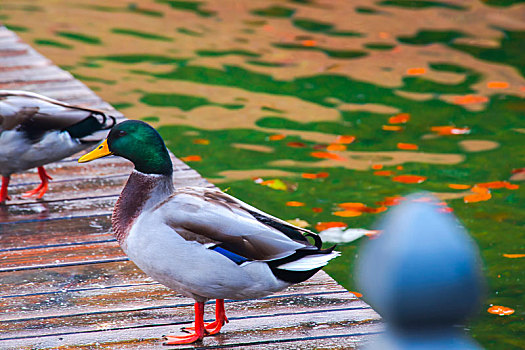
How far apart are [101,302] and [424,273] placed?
2642 mm

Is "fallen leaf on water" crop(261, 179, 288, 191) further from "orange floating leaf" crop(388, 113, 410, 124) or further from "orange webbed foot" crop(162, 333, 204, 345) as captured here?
"orange webbed foot" crop(162, 333, 204, 345)

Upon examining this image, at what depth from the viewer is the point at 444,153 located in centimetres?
615

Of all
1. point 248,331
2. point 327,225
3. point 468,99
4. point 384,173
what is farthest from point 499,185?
point 248,331

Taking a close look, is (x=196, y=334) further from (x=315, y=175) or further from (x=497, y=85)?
(x=497, y=85)

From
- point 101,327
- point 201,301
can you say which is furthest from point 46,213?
point 201,301

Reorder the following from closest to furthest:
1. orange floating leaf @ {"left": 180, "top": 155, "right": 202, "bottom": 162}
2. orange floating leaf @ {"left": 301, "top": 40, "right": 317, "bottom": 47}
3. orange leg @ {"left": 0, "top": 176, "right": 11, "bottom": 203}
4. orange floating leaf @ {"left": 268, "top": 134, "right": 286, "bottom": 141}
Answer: orange leg @ {"left": 0, "top": 176, "right": 11, "bottom": 203}
orange floating leaf @ {"left": 180, "top": 155, "right": 202, "bottom": 162}
orange floating leaf @ {"left": 268, "top": 134, "right": 286, "bottom": 141}
orange floating leaf @ {"left": 301, "top": 40, "right": 317, "bottom": 47}

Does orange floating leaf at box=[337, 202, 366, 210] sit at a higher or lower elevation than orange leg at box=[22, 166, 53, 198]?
lower

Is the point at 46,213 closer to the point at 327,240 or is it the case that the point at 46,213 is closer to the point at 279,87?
the point at 327,240

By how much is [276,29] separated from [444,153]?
4324 millimetres

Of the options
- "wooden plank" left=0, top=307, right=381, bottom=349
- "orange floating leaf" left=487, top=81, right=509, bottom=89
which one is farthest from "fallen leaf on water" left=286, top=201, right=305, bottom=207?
"orange floating leaf" left=487, top=81, right=509, bottom=89

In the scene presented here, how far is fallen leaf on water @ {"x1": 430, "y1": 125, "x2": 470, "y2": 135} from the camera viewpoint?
659 centimetres

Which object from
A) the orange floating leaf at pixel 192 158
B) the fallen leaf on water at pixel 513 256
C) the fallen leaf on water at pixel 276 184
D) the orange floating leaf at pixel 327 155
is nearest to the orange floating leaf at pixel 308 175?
the fallen leaf on water at pixel 276 184

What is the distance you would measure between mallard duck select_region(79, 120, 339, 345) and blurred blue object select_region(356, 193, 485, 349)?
1843 millimetres

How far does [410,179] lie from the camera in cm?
565
